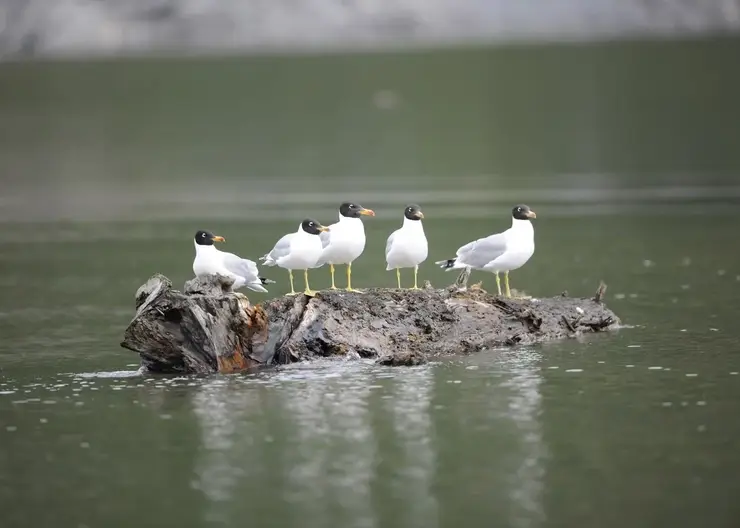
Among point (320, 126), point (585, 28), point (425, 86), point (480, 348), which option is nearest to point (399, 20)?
point (585, 28)

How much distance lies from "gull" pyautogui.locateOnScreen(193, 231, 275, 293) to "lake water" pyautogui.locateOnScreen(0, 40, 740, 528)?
64.6 inches

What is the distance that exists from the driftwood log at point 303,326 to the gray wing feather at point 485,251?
941mm

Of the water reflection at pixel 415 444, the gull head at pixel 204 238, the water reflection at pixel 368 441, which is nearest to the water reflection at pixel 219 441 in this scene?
the water reflection at pixel 368 441

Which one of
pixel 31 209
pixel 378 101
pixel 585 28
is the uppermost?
pixel 585 28

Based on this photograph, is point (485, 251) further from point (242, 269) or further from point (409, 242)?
point (242, 269)

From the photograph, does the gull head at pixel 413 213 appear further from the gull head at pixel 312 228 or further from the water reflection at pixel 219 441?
the water reflection at pixel 219 441

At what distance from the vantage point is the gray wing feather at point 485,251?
2109cm

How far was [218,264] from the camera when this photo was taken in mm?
19984

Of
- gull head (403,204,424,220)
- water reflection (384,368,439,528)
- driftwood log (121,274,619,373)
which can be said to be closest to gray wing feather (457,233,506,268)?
driftwood log (121,274,619,373)

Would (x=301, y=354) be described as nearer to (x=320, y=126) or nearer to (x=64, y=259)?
(x=64, y=259)

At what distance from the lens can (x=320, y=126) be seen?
118 metres

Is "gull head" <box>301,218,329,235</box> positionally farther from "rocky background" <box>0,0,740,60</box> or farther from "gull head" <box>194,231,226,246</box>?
"rocky background" <box>0,0,740,60</box>

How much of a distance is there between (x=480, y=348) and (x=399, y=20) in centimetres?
17769

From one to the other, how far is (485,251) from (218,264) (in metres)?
3.75
